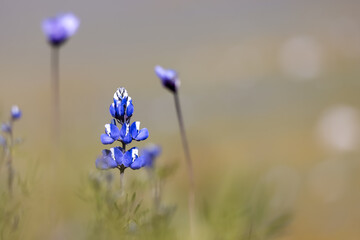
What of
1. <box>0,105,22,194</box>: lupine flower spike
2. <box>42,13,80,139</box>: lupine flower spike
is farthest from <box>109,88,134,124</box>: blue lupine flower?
<box>0,105,22,194</box>: lupine flower spike

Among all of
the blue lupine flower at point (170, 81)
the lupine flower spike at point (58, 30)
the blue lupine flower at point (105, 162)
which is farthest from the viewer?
the blue lupine flower at point (170, 81)

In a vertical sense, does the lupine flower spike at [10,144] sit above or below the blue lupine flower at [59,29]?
below

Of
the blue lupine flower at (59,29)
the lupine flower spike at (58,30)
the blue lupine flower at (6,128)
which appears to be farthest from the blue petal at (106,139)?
the blue lupine flower at (6,128)

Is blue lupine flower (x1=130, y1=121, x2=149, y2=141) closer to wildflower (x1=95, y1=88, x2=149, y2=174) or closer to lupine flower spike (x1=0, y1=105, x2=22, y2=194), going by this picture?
wildflower (x1=95, y1=88, x2=149, y2=174)

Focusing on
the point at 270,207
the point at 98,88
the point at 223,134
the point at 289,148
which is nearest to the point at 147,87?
the point at 98,88

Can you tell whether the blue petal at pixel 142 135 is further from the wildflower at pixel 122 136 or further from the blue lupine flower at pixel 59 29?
the blue lupine flower at pixel 59 29

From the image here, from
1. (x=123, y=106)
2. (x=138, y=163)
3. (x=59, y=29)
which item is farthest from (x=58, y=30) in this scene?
(x=138, y=163)

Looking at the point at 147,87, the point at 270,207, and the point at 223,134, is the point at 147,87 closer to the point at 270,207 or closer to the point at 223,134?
the point at 223,134
